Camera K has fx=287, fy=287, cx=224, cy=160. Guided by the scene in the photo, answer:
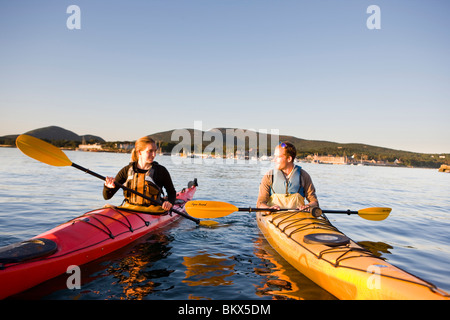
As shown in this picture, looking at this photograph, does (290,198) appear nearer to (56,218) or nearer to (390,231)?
(390,231)

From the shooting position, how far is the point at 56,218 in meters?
8.10

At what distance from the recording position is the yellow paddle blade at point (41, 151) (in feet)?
17.0

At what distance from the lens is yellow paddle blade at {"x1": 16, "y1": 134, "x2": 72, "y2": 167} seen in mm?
5176

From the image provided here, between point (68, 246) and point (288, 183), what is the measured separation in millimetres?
4294

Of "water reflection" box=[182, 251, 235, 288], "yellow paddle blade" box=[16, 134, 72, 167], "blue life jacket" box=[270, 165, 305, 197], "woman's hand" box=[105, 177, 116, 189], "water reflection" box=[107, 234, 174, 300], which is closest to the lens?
"water reflection" box=[107, 234, 174, 300]

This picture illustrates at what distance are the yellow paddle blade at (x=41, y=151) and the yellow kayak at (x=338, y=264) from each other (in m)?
4.30

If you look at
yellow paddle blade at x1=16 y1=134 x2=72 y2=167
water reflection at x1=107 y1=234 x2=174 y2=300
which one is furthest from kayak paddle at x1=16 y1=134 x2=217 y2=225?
water reflection at x1=107 y1=234 x2=174 y2=300

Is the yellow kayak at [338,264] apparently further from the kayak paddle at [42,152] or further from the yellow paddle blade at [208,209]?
the kayak paddle at [42,152]

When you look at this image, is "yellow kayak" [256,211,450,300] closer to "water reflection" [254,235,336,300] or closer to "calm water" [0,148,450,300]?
"water reflection" [254,235,336,300]

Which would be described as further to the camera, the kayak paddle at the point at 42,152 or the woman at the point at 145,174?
the woman at the point at 145,174

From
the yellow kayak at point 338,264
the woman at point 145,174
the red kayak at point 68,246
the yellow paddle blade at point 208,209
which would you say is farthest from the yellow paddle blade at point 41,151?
the yellow kayak at point 338,264

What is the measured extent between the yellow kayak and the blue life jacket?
1.77ft
